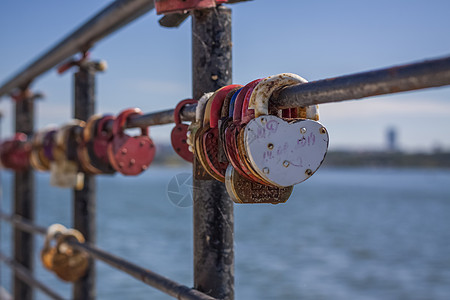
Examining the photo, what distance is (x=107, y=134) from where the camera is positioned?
1.89 m

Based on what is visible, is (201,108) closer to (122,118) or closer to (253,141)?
(253,141)

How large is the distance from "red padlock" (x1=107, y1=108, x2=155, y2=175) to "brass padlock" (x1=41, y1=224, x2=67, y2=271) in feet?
3.74

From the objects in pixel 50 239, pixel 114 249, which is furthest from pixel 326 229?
pixel 50 239

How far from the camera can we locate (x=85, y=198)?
108 inches

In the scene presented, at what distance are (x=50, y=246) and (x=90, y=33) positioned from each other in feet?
3.65

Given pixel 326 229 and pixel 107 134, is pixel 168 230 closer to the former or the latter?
pixel 326 229

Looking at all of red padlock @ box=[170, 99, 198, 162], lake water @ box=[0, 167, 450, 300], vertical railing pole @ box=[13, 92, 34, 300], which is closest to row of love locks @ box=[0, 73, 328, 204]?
red padlock @ box=[170, 99, 198, 162]

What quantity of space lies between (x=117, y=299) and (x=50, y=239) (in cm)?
1747

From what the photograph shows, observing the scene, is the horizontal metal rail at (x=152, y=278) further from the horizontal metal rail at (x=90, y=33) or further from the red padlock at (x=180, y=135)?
the horizontal metal rail at (x=90, y=33)

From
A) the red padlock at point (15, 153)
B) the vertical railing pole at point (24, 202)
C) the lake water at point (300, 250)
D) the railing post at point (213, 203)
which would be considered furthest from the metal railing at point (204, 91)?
the lake water at point (300, 250)

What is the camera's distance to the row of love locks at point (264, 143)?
0.95 m

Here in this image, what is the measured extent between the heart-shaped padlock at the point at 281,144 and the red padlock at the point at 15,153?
107 inches

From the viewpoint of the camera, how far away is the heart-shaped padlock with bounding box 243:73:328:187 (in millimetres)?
948

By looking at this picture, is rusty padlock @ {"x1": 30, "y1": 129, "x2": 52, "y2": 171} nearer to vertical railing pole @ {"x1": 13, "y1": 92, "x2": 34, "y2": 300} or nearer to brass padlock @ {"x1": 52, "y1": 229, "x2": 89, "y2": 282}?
brass padlock @ {"x1": 52, "y1": 229, "x2": 89, "y2": 282}
